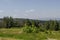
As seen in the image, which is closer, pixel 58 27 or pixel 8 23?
pixel 58 27

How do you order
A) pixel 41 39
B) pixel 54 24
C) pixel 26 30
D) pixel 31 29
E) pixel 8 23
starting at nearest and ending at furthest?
1. pixel 41 39
2. pixel 31 29
3. pixel 26 30
4. pixel 54 24
5. pixel 8 23

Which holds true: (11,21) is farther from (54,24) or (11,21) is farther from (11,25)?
(54,24)

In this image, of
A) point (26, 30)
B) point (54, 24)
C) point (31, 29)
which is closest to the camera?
point (31, 29)

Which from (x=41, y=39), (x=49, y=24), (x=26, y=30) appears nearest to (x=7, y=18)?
(x=49, y=24)

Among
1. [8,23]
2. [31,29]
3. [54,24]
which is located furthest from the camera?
[8,23]

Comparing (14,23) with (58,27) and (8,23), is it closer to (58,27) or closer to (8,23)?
A: (8,23)

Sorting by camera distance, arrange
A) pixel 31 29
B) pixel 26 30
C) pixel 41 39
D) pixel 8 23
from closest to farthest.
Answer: pixel 41 39
pixel 31 29
pixel 26 30
pixel 8 23

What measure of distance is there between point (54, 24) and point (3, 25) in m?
22.4

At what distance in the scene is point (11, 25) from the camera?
67688 mm

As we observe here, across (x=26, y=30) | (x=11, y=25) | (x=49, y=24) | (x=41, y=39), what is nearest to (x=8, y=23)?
(x=11, y=25)

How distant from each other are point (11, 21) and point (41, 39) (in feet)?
176

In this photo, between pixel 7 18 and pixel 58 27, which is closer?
pixel 58 27

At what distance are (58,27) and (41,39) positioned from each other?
4740 centimetres

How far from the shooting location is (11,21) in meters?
68.4
